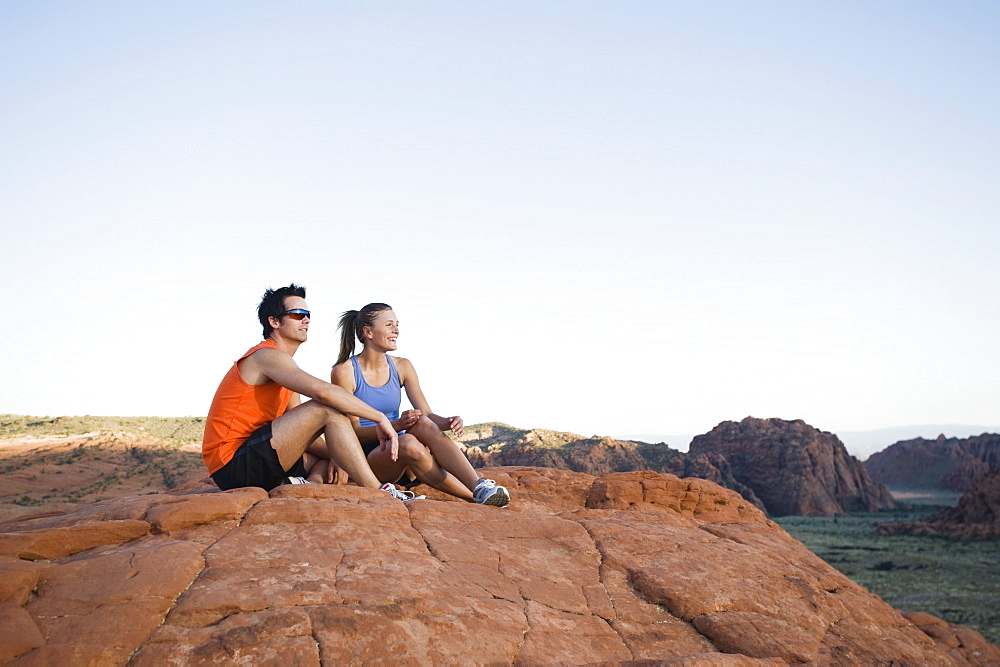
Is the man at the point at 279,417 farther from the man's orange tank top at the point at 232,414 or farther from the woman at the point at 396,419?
the woman at the point at 396,419

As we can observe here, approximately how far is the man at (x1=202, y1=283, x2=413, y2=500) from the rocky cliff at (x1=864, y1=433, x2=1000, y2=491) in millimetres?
91124

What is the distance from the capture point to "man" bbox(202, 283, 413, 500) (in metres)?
6.14

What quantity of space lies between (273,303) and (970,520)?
50237 mm

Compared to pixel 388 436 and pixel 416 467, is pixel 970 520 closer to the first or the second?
pixel 416 467

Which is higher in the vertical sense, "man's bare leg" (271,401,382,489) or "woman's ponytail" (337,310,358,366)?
"woman's ponytail" (337,310,358,366)

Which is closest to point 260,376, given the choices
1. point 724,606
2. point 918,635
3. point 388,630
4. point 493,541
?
point 493,541

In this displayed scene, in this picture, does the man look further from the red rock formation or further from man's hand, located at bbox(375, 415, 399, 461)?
the red rock formation

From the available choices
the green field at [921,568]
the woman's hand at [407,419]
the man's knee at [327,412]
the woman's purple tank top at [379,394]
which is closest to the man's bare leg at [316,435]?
the man's knee at [327,412]

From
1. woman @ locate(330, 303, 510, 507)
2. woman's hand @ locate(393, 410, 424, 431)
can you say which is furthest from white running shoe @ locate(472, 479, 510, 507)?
woman's hand @ locate(393, 410, 424, 431)

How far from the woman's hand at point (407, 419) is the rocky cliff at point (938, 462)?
9044cm

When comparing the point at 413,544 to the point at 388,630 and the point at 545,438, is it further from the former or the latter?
the point at 545,438

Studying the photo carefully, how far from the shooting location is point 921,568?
33.1 meters

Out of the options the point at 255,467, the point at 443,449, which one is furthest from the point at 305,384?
the point at 443,449

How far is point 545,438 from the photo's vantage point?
5447 centimetres
